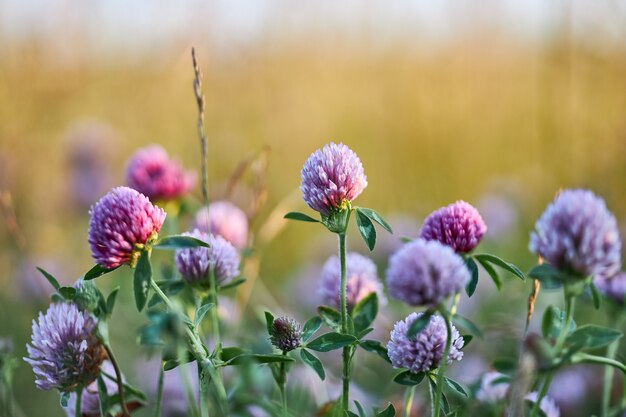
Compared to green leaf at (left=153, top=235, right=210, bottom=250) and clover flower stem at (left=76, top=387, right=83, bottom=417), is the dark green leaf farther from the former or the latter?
clover flower stem at (left=76, top=387, right=83, bottom=417)

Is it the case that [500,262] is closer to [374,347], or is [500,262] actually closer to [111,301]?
[374,347]

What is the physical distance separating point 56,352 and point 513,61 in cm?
465

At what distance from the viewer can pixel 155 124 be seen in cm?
414

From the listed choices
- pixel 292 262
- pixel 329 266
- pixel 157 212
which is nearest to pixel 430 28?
pixel 292 262

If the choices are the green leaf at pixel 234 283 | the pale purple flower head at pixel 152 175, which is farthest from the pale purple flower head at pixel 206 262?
the pale purple flower head at pixel 152 175

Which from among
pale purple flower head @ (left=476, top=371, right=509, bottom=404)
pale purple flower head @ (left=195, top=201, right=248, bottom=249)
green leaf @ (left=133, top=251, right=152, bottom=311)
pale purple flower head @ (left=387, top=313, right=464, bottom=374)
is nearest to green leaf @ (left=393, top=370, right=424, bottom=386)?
pale purple flower head @ (left=387, top=313, right=464, bottom=374)

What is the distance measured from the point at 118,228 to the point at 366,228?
0.36 m

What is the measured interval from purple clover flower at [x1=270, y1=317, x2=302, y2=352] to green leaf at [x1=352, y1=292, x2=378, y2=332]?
5.5 inches

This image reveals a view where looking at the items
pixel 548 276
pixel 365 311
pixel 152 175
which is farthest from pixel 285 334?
pixel 152 175

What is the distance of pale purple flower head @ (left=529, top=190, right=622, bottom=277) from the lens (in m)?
0.82

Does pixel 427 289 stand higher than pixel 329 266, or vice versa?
pixel 329 266

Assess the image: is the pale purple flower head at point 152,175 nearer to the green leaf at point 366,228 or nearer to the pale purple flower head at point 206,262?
the pale purple flower head at point 206,262

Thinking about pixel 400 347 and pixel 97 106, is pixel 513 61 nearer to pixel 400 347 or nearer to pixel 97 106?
pixel 97 106

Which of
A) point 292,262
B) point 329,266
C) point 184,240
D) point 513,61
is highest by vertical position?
Result: point 513,61
